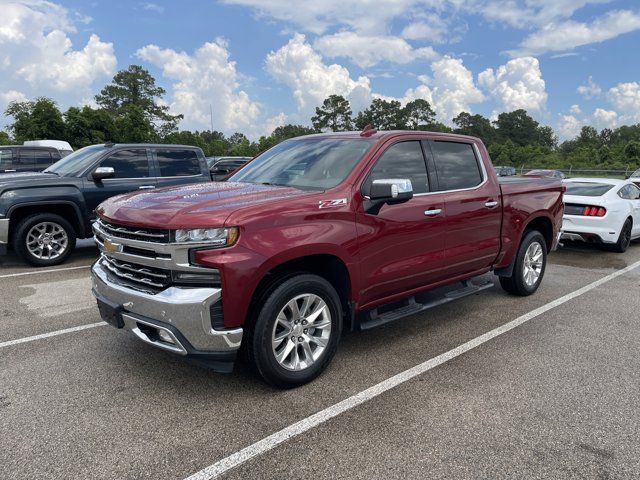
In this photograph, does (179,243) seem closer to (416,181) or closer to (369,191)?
(369,191)

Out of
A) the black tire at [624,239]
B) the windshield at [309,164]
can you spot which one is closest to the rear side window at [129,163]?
the windshield at [309,164]

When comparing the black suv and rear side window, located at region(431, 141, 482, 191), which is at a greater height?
the black suv

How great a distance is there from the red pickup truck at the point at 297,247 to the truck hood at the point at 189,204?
1 cm

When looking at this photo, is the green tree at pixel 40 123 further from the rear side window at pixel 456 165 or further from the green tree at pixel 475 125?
the green tree at pixel 475 125

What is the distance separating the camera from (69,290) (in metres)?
6.24

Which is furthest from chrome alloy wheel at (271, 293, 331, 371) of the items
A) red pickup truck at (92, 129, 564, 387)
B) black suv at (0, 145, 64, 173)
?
black suv at (0, 145, 64, 173)

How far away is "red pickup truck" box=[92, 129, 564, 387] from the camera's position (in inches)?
123

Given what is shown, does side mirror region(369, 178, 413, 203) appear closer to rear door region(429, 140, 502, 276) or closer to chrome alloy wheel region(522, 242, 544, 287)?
rear door region(429, 140, 502, 276)

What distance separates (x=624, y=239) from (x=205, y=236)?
9241 mm

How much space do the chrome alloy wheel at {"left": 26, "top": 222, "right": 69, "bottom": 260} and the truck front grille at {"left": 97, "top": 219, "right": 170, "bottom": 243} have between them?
459 cm

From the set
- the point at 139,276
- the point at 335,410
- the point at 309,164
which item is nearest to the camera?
the point at 335,410

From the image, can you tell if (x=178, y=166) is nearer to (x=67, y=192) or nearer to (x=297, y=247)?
(x=67, y=192)

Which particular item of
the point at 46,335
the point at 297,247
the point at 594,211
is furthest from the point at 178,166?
the point at 594,211

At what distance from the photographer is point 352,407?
3340mm
